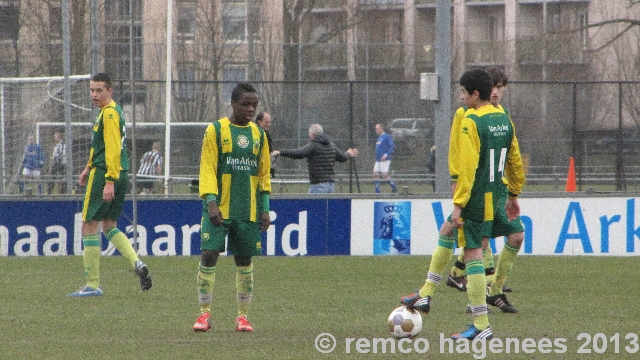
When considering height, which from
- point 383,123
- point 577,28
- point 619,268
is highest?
point 577,28

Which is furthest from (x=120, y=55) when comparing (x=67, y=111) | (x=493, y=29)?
(x=493, y=29)

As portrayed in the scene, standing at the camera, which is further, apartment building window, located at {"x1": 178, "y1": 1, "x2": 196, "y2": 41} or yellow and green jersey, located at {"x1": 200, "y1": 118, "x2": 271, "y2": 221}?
apartment building window, located at {"x1": 178, "y1": 1, "x2": 196, "y2": 41}

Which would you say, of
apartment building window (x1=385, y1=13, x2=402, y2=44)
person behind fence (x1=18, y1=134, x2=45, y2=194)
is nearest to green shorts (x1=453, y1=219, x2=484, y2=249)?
person behind fence (x1=18, y1=134, x2=45, y2=194)

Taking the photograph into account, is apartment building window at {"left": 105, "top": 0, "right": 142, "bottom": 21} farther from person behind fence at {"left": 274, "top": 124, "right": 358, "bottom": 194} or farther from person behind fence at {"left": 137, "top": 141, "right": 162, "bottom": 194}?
person behind fence at {"left": 274, "top": 124, "right": 358, "bottom": 194}

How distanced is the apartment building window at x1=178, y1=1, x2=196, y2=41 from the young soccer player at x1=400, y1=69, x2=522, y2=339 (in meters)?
20.3

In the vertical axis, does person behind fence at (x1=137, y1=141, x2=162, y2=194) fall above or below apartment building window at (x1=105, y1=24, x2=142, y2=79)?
below

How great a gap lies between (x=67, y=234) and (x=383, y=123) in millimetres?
9302

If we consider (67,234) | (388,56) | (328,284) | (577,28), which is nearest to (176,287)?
(328,284)

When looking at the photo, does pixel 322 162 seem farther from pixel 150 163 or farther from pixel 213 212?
pixel 213 212

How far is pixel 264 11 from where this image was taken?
28.6 meters

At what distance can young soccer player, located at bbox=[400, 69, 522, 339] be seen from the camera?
7945 mm

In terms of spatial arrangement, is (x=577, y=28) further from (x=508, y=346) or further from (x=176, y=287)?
(x=508, y=346)

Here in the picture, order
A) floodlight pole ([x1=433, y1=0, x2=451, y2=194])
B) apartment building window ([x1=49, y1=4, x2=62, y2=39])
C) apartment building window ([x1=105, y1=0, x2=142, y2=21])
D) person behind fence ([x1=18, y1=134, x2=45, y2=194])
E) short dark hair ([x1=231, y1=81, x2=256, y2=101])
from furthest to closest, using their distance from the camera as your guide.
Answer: apartment building window ([x1=49, y1=4, x2=62, y2=39])
apartment building window ([x1=105, y1=0, x2=142, y2=21])
person behind fence ([x1=18, y1=134, x2=45, y2=194])
floodlight pole ([x1=433, y1=0, x2=451, y2=194])
short dark hair ([x1=231, y1=81, x2=256, y2=101])

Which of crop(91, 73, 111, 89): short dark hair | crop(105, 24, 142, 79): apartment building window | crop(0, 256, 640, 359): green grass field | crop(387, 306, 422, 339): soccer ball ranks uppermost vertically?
crop(105, 24, 142, 79): apartment building window
